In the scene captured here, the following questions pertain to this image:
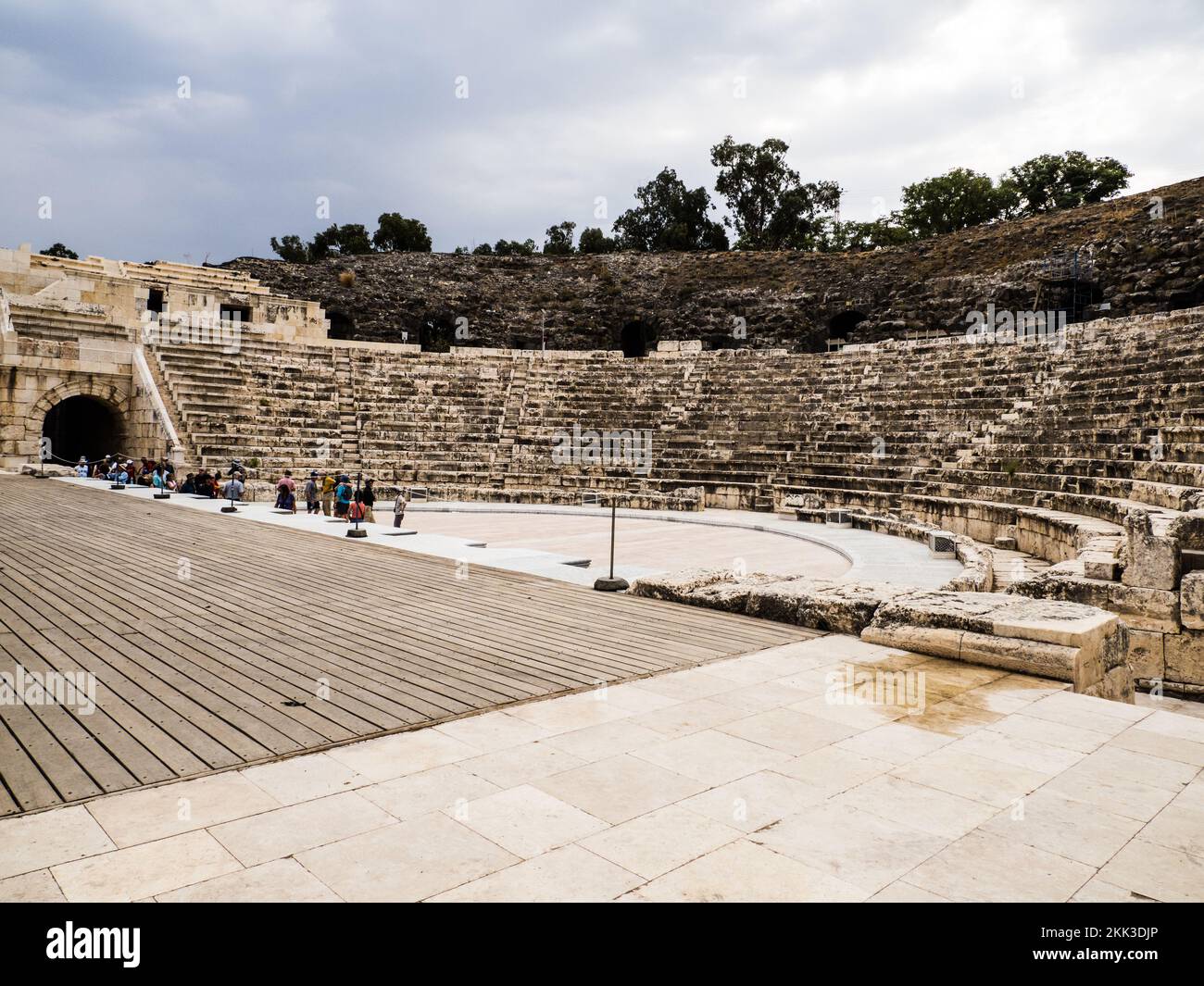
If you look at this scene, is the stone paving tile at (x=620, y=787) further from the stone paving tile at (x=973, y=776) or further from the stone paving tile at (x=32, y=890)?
the stone paving tile at (x=32, y=890)

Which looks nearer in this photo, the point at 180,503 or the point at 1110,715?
the point at 1110,715

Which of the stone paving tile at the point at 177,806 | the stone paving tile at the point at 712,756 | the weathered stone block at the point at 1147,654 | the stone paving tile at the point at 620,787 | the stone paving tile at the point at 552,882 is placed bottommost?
the weathered stone block at the point at 1147,654

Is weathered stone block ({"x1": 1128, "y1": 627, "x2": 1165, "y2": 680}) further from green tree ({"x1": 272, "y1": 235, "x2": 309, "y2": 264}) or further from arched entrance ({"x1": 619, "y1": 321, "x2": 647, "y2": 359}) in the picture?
green tree ({"x1": 272, "y1": 235, "x2": 309, "y2": 264})

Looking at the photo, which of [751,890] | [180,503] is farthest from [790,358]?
[751,890]

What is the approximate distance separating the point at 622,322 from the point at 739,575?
3189 centimetres

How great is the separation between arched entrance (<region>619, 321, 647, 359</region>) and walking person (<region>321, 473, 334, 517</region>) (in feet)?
78.0

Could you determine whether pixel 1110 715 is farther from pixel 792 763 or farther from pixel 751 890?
pixel 751 890

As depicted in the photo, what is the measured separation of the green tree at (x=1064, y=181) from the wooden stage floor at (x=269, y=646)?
49.9 metres

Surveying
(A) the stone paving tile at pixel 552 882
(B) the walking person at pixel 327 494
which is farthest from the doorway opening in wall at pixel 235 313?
(A) the stone paving tile at pixel 552 882

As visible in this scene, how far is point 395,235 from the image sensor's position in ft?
184

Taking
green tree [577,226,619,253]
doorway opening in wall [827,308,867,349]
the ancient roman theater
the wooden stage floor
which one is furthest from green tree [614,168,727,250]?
the wooden stage floor

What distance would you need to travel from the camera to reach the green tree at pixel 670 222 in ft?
181

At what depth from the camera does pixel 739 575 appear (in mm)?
7809

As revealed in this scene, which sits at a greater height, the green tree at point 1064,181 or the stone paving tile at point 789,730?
the green tree at point 1064,181
